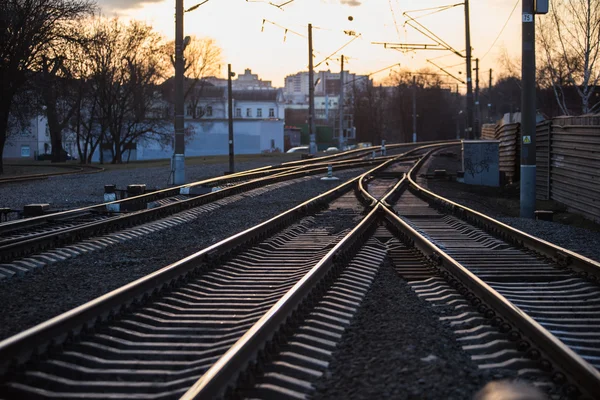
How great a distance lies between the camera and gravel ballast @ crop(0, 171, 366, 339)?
6613 mm

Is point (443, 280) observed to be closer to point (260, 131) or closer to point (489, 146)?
point (489, 146)

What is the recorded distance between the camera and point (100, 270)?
8.57 meters

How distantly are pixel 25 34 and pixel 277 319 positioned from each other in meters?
37.3

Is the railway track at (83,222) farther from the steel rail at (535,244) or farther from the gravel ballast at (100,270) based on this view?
the steel rail at (535,244)

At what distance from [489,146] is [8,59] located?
25.5 metres

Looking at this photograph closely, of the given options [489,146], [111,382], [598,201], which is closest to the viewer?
[111,382]

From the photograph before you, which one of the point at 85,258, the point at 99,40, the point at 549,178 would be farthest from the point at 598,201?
the point at 99,40

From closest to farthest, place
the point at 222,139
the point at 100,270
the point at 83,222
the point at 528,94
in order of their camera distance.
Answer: the point at 100,270
the point at 83,222
the point at 528,94
the point at 222,139

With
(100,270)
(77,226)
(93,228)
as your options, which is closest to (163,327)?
(100,270)

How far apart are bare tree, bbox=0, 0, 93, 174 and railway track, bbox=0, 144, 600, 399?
3221cm

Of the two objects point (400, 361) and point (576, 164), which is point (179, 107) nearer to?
point (576, 164)

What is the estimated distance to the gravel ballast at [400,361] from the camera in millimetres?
4414

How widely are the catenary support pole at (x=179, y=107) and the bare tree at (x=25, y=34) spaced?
1728cm

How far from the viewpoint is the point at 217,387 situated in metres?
4.11
